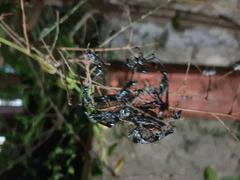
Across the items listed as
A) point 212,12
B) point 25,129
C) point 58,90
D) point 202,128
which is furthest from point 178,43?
point 25,129

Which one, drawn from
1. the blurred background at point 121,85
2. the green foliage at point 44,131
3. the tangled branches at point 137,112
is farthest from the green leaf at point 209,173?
the tangled branches at point 137,112

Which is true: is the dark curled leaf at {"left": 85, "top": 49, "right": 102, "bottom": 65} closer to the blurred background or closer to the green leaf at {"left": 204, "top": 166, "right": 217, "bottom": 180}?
the blurred background

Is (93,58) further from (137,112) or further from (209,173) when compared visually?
(209,173)

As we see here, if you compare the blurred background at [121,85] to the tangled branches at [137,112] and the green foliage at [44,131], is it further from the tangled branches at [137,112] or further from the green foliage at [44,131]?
the tangled branches at [137,112]

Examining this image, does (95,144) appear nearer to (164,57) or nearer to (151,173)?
(151,173)

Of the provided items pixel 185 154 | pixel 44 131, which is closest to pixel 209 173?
pixel 185 154

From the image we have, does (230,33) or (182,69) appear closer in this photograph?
(182,69)

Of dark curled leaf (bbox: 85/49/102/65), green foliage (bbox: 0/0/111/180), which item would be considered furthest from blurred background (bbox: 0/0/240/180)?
dark curled leaf (bbox: 85/49/102/65)
